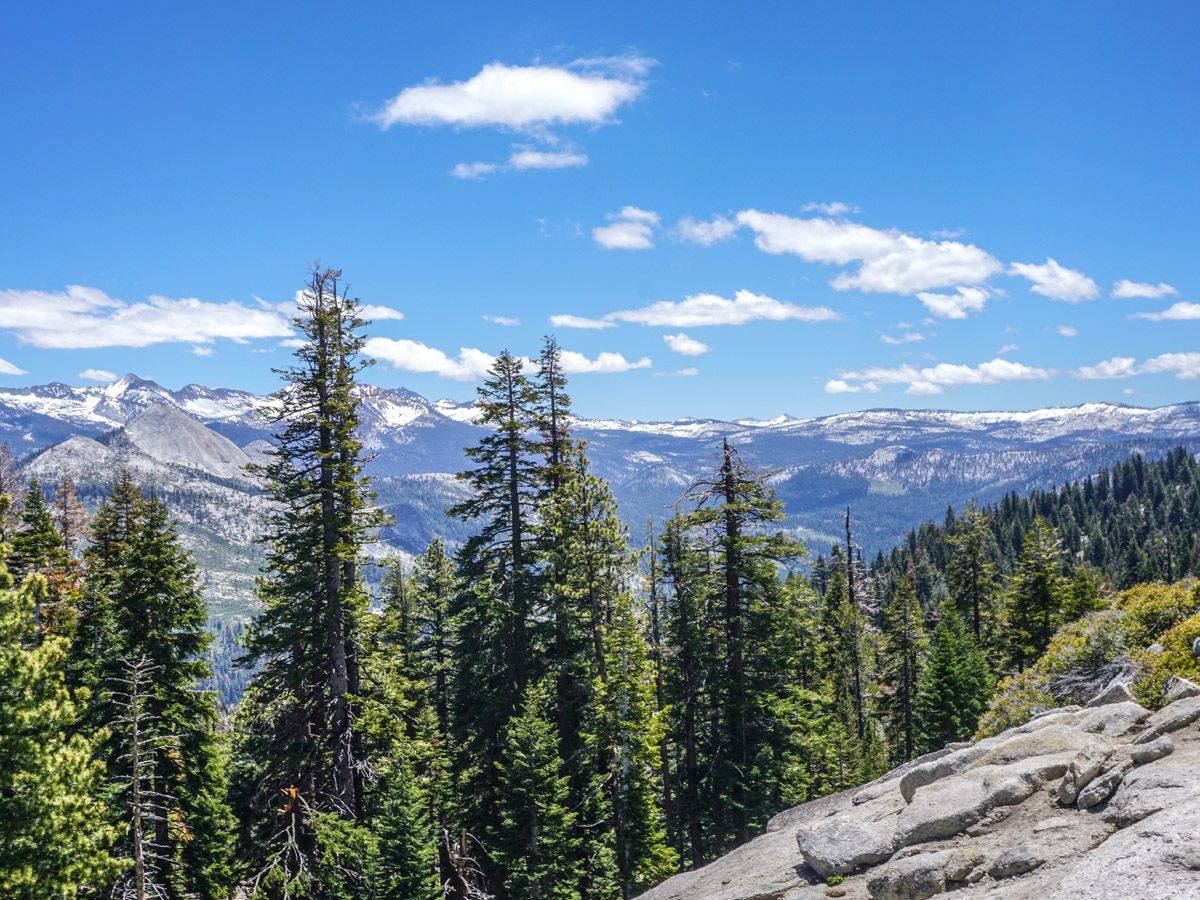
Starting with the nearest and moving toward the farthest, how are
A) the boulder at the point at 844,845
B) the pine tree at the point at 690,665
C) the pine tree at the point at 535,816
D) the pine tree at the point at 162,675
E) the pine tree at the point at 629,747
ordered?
1. the boulder at the point at 844,845
2. the pine tree at the point at 162,675
3. the pine tree at the point at 535,816
4. the pine tree at the point at 629,747
5. the pine tree at the point at 690,665

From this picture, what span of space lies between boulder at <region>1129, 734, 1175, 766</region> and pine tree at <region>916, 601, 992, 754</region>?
138 ft

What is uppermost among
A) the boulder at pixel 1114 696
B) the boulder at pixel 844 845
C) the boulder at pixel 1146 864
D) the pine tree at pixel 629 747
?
the boulder at pixel 1146 864

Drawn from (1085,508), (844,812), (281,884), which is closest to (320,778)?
(281,884)

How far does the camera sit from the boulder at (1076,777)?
8.96m

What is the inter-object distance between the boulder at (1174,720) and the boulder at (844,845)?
361cm

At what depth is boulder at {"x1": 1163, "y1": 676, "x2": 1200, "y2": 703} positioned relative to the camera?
1098 centimetres

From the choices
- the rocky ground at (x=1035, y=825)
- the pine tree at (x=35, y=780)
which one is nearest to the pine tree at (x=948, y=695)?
the rocky ground at (x=1035, y=825)

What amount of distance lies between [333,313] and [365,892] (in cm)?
1802

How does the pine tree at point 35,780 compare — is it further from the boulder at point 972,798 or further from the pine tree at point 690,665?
the pine tree at point 690,665

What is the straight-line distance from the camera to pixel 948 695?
47.0 meters

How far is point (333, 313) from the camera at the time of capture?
2122 cm

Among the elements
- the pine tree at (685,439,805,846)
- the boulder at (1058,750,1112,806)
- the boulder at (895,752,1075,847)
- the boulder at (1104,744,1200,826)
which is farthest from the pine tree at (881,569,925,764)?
the boulder at (1104,744,1200,826)

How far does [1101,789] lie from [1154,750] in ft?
2.93

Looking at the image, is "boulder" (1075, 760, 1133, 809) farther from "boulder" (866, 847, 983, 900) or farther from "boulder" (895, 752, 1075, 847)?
"boulder" (866, 847, 983, 900)
